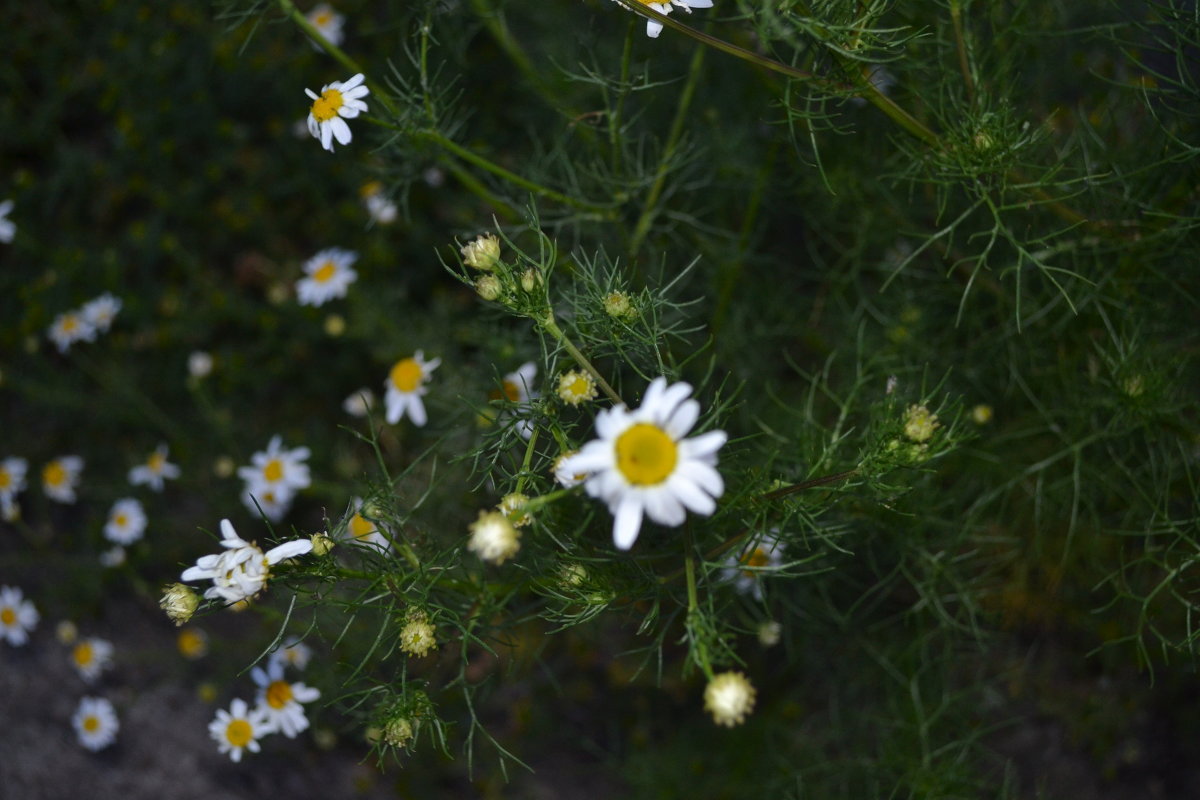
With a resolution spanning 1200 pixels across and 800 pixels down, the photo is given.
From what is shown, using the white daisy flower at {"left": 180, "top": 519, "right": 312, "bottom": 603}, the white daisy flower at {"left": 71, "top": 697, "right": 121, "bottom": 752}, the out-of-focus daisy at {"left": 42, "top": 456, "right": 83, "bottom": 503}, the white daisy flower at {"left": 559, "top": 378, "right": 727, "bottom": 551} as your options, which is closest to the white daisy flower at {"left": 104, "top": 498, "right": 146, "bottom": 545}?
the out-of-focus daisy at {"left": 42, "top": 456, "right": 83, "bottom": 503}

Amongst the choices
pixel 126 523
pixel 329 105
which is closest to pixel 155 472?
pixel 126 523

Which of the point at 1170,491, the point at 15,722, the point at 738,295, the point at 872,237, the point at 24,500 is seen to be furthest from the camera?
the point at 24,500

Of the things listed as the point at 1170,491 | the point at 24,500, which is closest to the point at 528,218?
the point at 1170,491

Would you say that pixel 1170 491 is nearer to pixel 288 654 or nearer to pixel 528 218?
pixel 528 218

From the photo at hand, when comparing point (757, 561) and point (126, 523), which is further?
point (126, 523)

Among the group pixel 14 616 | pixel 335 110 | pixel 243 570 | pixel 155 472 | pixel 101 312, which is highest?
pixel 335 110

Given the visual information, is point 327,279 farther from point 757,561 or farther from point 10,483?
point 757,561
